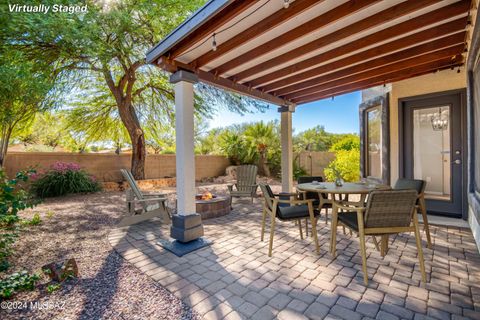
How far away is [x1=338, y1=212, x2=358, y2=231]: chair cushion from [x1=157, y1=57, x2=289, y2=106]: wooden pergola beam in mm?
2689

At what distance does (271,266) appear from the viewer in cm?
246

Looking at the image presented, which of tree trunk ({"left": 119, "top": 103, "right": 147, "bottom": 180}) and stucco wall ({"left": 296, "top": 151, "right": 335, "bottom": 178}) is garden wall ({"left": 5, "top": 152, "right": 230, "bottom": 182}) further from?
stucco wall ({"left": 296, "top": 151, "right": 335, "bottom": 178})

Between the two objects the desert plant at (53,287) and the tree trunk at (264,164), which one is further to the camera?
the tree trunk at (264,164)

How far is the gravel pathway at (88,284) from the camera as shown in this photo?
1771 mm

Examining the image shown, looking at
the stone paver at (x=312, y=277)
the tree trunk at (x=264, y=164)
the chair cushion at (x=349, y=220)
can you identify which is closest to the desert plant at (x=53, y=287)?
the stone paver at (x=312, y=277)

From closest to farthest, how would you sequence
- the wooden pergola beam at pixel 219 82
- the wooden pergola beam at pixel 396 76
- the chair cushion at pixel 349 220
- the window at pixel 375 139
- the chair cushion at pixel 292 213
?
the chair cushion at pixel 349 220 → the chair cushion at pixel 292 213 → the wooden pergola beam at pixel 219 82 → the wooden pergola beam at pixel 396 76 → the window at pixel 375 139

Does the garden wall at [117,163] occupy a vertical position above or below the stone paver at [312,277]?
above

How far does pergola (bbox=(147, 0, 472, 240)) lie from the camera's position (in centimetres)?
225

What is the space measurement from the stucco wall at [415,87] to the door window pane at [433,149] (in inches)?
13.3

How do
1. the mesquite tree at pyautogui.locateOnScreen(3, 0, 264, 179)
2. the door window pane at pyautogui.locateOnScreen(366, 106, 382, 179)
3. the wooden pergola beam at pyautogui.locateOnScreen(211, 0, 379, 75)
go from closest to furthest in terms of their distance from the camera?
1. the wooden pergola beam at pyautogui.locateOnScreen(211, 0, 379, 75)
2. the mesquite tree at pyautogui.locateOnScreen(3, 0, 264, 179)
3. the door window pane at pyautogui.locateOnScreen(366, 106, 382, 179)

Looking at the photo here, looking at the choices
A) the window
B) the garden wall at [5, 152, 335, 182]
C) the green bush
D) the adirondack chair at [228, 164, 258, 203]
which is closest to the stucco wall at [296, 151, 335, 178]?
the garden wall at [5, 152, 335, 182]

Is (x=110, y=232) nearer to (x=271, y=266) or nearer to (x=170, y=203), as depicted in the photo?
(x=170, y=203)

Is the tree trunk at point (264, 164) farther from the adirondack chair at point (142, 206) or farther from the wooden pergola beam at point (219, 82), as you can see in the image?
the adirondack chair at point (142, 206)

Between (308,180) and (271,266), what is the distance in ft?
6.68
